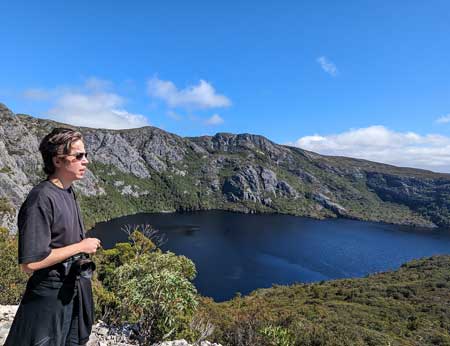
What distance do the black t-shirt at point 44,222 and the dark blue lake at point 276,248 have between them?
62.3 metres

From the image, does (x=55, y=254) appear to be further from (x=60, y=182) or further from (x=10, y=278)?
(x=10, y=278)

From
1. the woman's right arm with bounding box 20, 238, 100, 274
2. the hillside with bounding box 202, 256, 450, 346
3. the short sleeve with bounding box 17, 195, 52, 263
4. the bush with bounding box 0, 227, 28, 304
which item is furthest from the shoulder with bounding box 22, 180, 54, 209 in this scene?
the bush with bounding box 0, 227, 28, 304

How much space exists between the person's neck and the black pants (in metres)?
0.80

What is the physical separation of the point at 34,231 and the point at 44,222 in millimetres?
94

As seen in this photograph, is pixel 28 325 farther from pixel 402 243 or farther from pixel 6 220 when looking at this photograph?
pixel 402 243

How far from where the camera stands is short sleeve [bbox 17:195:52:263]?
7.47ft

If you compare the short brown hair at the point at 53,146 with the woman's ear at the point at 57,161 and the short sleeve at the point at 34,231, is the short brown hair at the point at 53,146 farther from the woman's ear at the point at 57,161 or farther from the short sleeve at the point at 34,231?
the short sleeve at the point at 34,231

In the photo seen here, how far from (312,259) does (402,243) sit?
57029 mm

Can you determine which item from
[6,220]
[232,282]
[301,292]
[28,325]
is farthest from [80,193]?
[28,325]

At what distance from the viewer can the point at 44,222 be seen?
2.36 meters

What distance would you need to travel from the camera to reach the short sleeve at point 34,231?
2.28 meters

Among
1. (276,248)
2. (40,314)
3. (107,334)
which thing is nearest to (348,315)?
(107,334)

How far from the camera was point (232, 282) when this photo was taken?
68.5 m

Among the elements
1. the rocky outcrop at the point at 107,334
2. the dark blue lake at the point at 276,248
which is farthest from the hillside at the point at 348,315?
the dark blue lake at the point at 276,248
